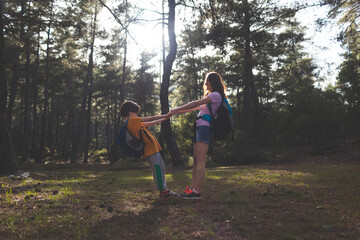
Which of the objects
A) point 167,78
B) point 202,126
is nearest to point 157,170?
point 202,126

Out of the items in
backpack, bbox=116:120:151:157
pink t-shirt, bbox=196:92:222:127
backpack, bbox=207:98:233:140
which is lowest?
backpack, bbox=116:120:151:157

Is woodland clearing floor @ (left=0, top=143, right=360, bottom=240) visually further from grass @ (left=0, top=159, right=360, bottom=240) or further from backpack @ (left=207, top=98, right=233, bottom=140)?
backpack @ (left=207, top=98, right=233, bottom=140)

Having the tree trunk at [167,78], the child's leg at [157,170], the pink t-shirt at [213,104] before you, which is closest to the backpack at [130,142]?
the child's leg at [157,170]

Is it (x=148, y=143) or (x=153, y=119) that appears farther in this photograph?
(x=153, y=119)

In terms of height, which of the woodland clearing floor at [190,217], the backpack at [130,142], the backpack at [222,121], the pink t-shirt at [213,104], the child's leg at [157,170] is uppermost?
the pink t-shirt at [213,104]

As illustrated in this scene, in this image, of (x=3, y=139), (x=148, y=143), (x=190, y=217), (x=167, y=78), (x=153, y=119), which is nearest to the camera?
(x=190, y=217)

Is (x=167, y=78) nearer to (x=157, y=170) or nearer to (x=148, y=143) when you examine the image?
(x=148, y=143)

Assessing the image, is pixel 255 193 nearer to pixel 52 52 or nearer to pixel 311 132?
pixel 311 132

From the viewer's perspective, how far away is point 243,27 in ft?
64.6

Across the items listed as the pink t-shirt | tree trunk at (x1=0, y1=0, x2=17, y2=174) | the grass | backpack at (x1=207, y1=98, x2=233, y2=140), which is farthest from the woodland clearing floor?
tree trunk at (x1=0, y1=0, x2=17, y2=174)

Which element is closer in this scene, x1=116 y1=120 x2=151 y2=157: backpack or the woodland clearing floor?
the woodland clearing floor

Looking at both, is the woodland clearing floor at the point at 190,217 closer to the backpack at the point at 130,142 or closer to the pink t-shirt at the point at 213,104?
the backpack at the point at 130,142

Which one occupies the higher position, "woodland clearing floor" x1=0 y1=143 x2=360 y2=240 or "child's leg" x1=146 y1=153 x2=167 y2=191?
"child's leg" x1=146 y1=153 x2=167 y2=191

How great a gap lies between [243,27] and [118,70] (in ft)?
72.4
